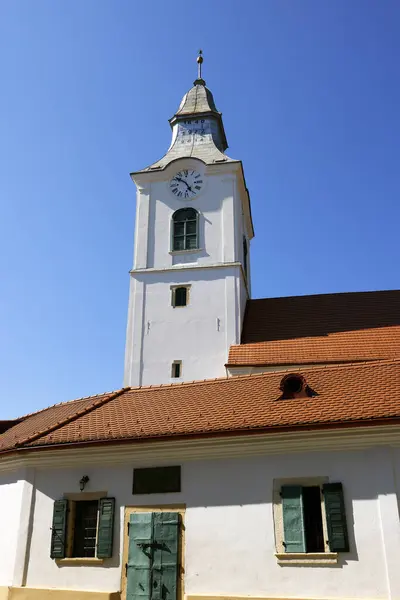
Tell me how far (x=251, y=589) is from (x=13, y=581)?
186 inches

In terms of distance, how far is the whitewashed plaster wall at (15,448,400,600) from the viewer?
9.69 metres

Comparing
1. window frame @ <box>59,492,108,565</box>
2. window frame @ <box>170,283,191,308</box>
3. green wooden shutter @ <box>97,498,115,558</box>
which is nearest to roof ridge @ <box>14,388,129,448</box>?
window frame @ <box>59,492,108,565</box>

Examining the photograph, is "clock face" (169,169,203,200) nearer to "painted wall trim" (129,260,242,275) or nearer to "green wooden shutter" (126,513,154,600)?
"painted wall trim" (129,260,242,275)

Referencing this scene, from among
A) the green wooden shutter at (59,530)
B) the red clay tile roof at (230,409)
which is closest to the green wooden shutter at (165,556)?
the red clay tile roof at (230,409)

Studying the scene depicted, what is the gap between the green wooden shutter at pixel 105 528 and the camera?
10852mm

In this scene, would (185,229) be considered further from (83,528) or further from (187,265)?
(83,528)

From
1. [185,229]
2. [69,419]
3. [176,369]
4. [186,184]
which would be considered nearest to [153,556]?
[69,419]

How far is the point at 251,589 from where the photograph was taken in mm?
10031

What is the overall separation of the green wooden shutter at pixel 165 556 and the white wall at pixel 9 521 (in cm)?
298

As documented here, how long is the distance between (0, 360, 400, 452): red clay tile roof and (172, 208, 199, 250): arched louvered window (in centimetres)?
1083

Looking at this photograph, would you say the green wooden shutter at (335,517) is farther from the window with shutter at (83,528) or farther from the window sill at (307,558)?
the window with shutter at (83,528)

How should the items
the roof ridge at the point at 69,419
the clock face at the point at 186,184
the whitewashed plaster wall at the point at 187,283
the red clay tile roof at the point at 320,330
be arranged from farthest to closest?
1. the clock face at the point at 186,184
2. the whitewashed plaster wall at the point at 187,283
3. the red clay tile roof at the point at 320,330
4. the roof ridge at the point at 69,419

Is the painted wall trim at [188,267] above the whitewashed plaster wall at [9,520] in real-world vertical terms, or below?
above

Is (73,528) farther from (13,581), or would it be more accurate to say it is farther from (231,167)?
(231,167)
